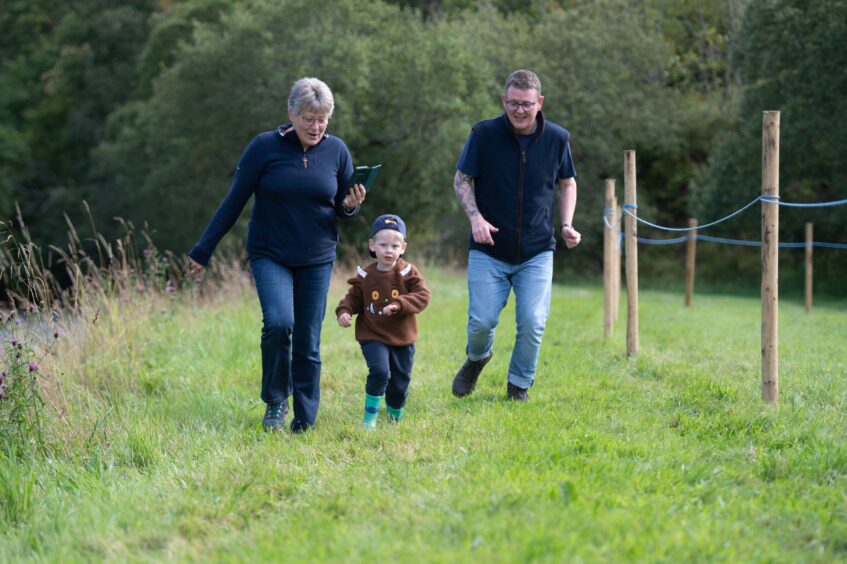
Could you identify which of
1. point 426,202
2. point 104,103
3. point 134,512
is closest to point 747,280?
point 426,202

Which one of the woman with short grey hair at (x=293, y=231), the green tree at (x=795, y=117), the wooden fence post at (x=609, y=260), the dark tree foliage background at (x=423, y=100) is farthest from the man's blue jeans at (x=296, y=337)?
the green tree at (x=795, y=117)

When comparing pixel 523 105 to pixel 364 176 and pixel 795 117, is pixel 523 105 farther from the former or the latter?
pixel 795 117

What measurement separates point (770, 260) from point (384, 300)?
260 cm

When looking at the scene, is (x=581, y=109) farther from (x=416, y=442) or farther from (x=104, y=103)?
(x=416, y=442)

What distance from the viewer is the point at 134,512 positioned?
4.68m

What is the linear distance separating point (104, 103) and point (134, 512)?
1507 inches

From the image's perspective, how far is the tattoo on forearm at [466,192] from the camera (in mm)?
6648

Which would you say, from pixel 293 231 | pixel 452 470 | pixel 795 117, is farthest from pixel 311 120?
pixel 795 117

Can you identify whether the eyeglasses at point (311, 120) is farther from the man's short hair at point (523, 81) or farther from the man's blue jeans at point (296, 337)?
the man's short hair at point (523, 81)

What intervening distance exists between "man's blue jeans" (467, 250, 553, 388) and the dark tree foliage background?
1613 cm

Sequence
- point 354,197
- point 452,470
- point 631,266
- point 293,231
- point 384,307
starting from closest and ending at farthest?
1. point 452,470
2. point 384,307
3. point 293,231
4. point 354,197
5. point 631,266

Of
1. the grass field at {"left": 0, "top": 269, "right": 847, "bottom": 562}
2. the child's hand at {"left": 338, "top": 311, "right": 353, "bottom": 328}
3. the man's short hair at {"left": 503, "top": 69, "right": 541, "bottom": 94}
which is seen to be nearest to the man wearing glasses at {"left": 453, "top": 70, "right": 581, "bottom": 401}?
the man's short hair at {"left": 503, "top": 69, "right": 541, "bottom": 94}

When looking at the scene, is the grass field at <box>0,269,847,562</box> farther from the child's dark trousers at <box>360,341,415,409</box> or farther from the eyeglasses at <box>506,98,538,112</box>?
the eyeglasses at <box>506,98,538,112</box>

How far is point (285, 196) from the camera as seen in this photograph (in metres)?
6.25
